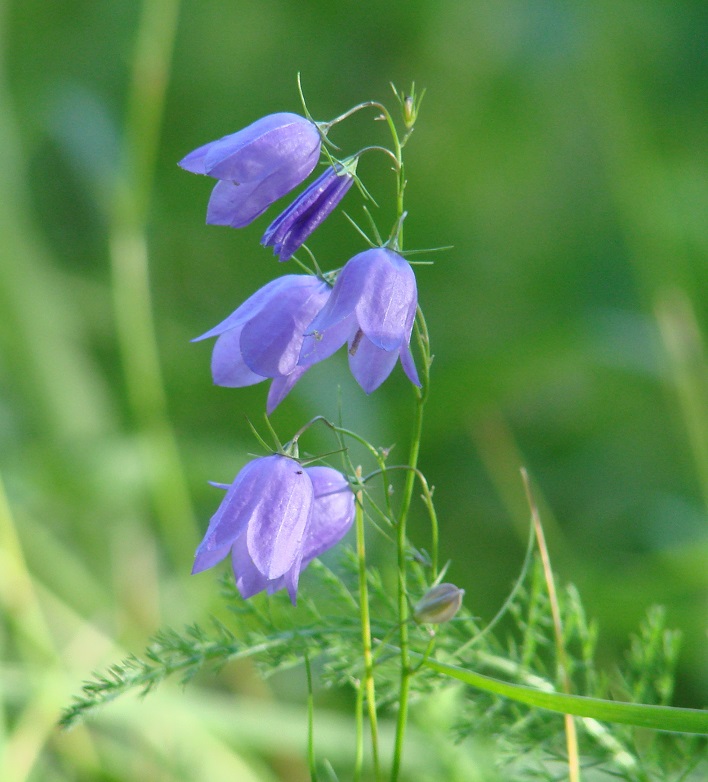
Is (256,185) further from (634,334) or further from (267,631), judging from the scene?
(634,334)

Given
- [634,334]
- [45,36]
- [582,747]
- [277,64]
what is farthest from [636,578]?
[45,36]

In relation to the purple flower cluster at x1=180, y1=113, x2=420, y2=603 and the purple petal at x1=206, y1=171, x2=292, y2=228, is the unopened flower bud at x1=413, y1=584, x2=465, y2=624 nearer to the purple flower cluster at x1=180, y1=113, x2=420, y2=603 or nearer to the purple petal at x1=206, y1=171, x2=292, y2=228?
the purple flower cluster at x1=180, y1=113, x2=420, y2=603

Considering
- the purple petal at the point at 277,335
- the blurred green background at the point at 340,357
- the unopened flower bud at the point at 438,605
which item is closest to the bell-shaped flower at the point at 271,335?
the purple petal at the point at 277,335

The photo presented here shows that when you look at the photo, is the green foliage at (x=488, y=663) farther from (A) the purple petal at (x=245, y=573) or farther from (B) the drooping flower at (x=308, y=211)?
(B) the drooping flower at (x=308, y=211)

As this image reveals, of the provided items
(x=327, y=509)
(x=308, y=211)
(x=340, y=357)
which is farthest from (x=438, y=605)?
(x=340, y=357)

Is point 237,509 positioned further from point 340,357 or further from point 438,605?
point 340,357

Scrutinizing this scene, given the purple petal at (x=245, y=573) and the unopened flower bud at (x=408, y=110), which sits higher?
the unopened flower bud at (x=408, y=110)
